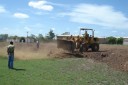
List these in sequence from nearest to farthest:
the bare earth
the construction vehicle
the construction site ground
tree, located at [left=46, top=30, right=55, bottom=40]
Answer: the construction site ground
the bare earth
the construction vehicle
tree, located at [left=46, top=30, right=55, bottom=40]

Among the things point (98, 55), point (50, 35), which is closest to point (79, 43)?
point (98, 55)

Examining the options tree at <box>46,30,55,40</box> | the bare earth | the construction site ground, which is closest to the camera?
the construction site ground

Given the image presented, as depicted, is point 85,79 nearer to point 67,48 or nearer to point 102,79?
point 102,79

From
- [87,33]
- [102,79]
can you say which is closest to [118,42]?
[87,33]

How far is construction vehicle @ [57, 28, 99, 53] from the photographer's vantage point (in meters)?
40.7

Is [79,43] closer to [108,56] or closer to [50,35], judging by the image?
[108,56]

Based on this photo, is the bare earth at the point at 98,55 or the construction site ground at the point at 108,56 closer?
the construction site ground at the point at 108,56

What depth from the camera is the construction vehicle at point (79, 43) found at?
40.7 m

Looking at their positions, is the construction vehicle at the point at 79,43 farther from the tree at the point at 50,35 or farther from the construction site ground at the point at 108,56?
the tree at the point at 50,35

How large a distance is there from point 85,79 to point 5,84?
4907 mm

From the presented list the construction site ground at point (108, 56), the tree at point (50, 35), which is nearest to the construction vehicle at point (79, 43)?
the construction site ground at point (108, 56)

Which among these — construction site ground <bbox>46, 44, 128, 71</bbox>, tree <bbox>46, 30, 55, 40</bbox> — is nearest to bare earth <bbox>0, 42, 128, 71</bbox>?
construction site ground <bbox>46, 44, 128, 71</bbox>

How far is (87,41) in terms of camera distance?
Result: 45.2 m

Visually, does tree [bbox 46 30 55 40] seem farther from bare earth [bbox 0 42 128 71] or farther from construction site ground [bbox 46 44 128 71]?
construction site ground [bbox 46 44 128 71]
